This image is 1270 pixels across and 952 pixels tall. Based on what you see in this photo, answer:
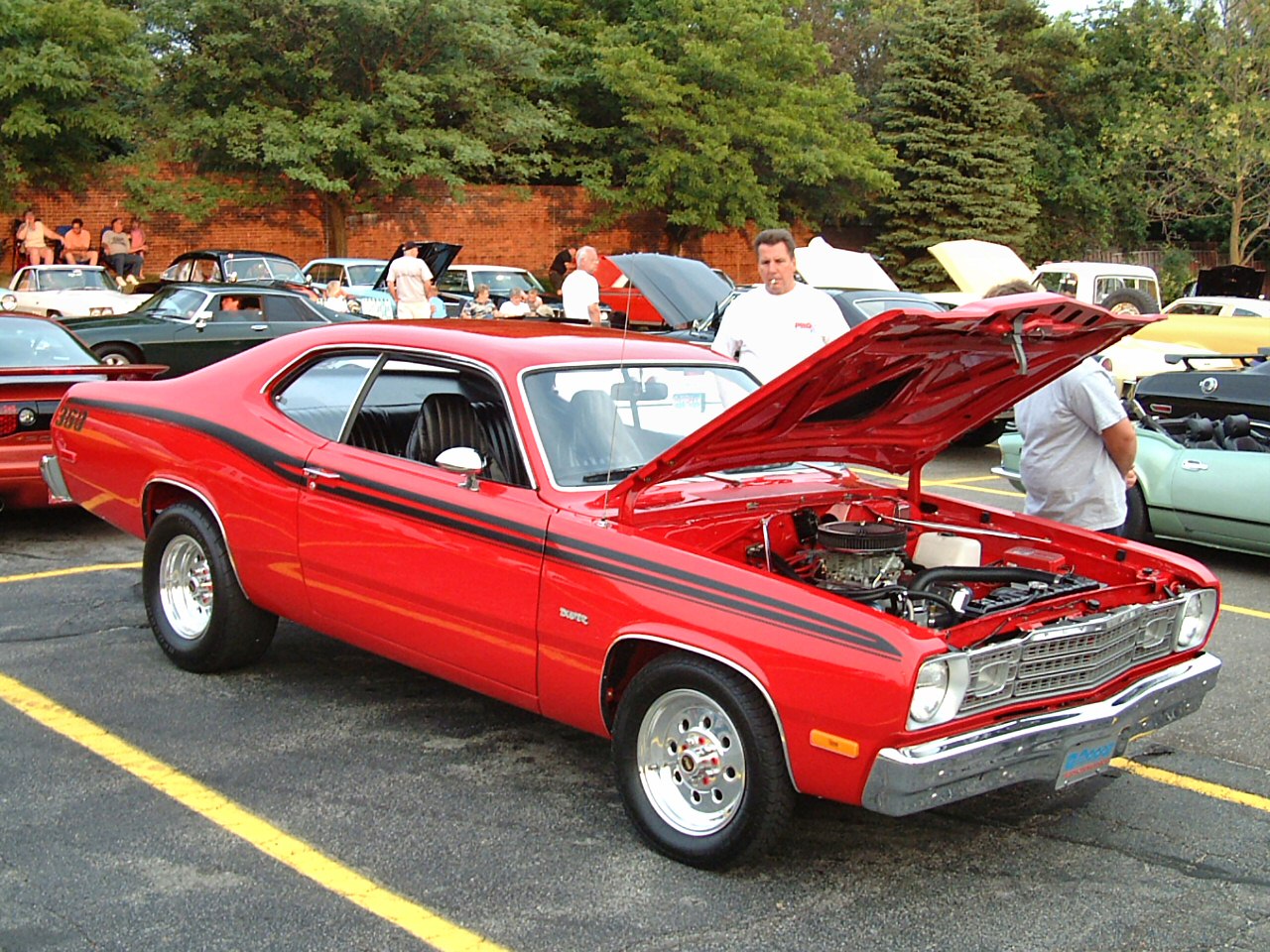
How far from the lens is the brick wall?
1193 inches

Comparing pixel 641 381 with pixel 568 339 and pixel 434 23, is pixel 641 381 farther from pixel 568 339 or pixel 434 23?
pixel 434 23

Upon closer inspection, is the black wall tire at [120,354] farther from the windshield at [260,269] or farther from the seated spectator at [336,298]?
the windshield at [260,269]

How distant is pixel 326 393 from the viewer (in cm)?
573

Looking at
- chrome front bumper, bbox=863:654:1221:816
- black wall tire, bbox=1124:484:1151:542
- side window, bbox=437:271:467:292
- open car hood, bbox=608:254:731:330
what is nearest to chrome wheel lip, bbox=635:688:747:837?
chrome front bumper, bbox=863:654:1221:816

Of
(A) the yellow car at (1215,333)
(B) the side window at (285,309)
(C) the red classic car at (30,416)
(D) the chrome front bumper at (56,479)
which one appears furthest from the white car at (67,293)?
(A) the yellow car at (1215,333)

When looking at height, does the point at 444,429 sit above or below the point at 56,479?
above

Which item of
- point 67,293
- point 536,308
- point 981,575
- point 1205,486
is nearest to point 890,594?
point 981,575

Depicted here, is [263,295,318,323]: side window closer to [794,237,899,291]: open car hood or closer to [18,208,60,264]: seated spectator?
[794,237,899,291]: open car hood

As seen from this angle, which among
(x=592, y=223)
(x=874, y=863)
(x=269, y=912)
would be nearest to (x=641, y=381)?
(x=874, y=863)

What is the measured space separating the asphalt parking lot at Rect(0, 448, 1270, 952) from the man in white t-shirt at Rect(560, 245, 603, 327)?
6261 millimetres

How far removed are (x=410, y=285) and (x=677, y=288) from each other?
362 centimetres

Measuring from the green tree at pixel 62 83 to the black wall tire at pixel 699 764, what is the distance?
25500mm

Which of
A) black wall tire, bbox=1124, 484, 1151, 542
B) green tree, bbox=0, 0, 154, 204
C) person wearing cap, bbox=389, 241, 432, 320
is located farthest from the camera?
green tree, bbox=0, 0, 154, 204

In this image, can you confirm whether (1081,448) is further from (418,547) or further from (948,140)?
(948,140)
